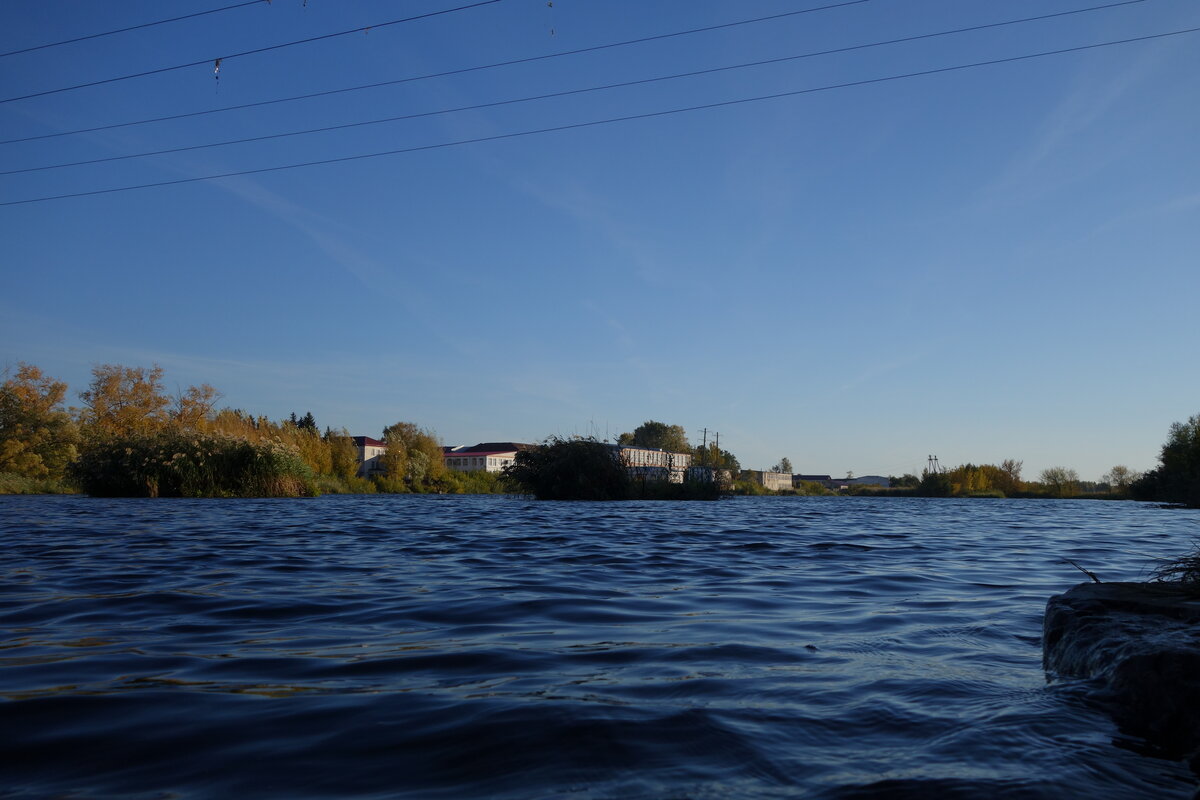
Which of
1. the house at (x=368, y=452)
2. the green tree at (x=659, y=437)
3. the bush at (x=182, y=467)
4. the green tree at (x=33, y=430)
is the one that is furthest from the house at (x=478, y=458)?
the bush at (x=182, y=467)

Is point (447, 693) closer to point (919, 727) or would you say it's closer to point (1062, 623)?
point (919, 727)

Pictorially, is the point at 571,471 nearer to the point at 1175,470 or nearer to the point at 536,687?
the point at 536,687

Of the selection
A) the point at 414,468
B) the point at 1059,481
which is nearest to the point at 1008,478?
the point at 1059,481

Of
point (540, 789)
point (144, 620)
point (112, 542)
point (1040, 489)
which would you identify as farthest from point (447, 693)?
point (1040, 489)

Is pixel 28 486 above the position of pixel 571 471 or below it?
below

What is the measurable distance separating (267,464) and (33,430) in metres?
31.6

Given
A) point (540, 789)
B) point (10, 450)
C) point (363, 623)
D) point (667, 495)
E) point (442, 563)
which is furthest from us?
point (10, 450)

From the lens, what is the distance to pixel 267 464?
31.3m

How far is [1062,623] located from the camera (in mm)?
4070

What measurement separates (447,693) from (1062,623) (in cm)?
325

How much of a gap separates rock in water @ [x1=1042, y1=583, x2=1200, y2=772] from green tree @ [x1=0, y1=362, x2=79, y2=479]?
2272 inches

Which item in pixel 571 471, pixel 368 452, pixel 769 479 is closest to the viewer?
pixel 571 471

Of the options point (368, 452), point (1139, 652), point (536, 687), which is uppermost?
point (368, 452)

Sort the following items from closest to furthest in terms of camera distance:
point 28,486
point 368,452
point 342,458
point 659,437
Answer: point 28,486 < point 342,458 < point 368,452 < point 659,437
